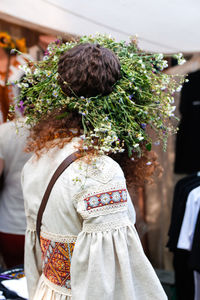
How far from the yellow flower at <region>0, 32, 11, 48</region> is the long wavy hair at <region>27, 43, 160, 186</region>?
55.8 inches

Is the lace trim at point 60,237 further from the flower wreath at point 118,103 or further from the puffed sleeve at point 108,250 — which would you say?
the flower wreath at point 118,103

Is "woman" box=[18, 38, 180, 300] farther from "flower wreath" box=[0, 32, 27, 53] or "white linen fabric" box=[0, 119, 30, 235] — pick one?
"flower wreath" box=[0, 32, 27, 53]

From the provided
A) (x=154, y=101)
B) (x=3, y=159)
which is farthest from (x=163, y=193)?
(x=154, y=101)

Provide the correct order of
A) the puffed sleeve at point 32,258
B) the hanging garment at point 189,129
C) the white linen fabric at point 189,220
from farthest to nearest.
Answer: the hanging garment at point 189,129 → the white linen fabric at point 189,220 → the puffed sleeve at point 32,258

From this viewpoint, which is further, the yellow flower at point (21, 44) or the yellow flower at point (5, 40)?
the yellow flower at point (21, 44)

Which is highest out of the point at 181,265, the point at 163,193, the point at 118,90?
the point at 118,90

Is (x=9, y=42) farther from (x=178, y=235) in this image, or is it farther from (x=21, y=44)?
(x=178, y=235)

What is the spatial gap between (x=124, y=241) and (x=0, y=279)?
1.07 m

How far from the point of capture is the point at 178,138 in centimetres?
353

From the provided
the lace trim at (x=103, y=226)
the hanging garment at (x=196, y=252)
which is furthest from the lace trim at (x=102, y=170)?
the hanging garment at (x=196, y=252)

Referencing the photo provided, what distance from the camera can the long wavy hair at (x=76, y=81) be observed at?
1.12 metres

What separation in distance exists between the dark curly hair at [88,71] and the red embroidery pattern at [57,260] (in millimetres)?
510

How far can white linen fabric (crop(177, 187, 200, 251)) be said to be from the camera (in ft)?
8.07

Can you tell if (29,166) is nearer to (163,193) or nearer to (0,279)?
(0,279)
